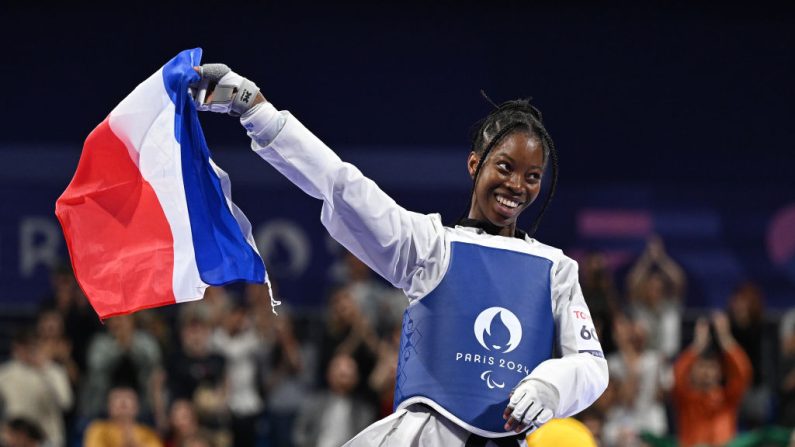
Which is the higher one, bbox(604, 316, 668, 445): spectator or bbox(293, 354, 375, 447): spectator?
bbox(604, 316, 668, 445): spectator

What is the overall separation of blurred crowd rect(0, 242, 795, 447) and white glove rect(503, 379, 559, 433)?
16.5ft

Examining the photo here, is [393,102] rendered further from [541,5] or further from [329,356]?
[329,356]

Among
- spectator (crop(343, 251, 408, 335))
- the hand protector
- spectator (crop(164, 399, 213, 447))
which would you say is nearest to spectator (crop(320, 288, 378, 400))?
spectator (crop(343, 251, 408, 335))

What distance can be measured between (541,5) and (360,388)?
5868 millimetres

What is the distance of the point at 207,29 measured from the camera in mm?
13742

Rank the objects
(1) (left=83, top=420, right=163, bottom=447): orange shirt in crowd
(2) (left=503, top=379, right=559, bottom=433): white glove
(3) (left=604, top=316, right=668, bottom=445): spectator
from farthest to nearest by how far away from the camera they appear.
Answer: (3) (left=604, top=316, right=668, bottom=445): spectator < (1) (left=83, top=420, right=163, bottom=447): orange shirt in crowd < (2) (left=503, top=379, right=559, bottom=433): white glove

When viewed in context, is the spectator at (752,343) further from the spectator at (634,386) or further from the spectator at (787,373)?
the spectator at (634,386)

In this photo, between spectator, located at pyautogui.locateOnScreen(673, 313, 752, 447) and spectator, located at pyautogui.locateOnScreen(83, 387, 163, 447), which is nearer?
spectator, located at pyautogui.locateOnScreen(83, 387, 163, 447)

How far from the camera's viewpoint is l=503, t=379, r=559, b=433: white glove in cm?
355

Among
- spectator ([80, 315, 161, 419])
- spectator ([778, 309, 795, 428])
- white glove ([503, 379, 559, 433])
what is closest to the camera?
white glove ([503, 379, 559, 433])

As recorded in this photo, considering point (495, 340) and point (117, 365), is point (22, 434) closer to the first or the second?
point (117, 365)

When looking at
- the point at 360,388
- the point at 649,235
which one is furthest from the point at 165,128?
the point at 649,235

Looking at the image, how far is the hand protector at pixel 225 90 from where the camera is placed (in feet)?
12.3

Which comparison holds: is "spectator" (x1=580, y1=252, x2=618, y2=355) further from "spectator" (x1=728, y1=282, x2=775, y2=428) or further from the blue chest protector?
the blue chest protector
